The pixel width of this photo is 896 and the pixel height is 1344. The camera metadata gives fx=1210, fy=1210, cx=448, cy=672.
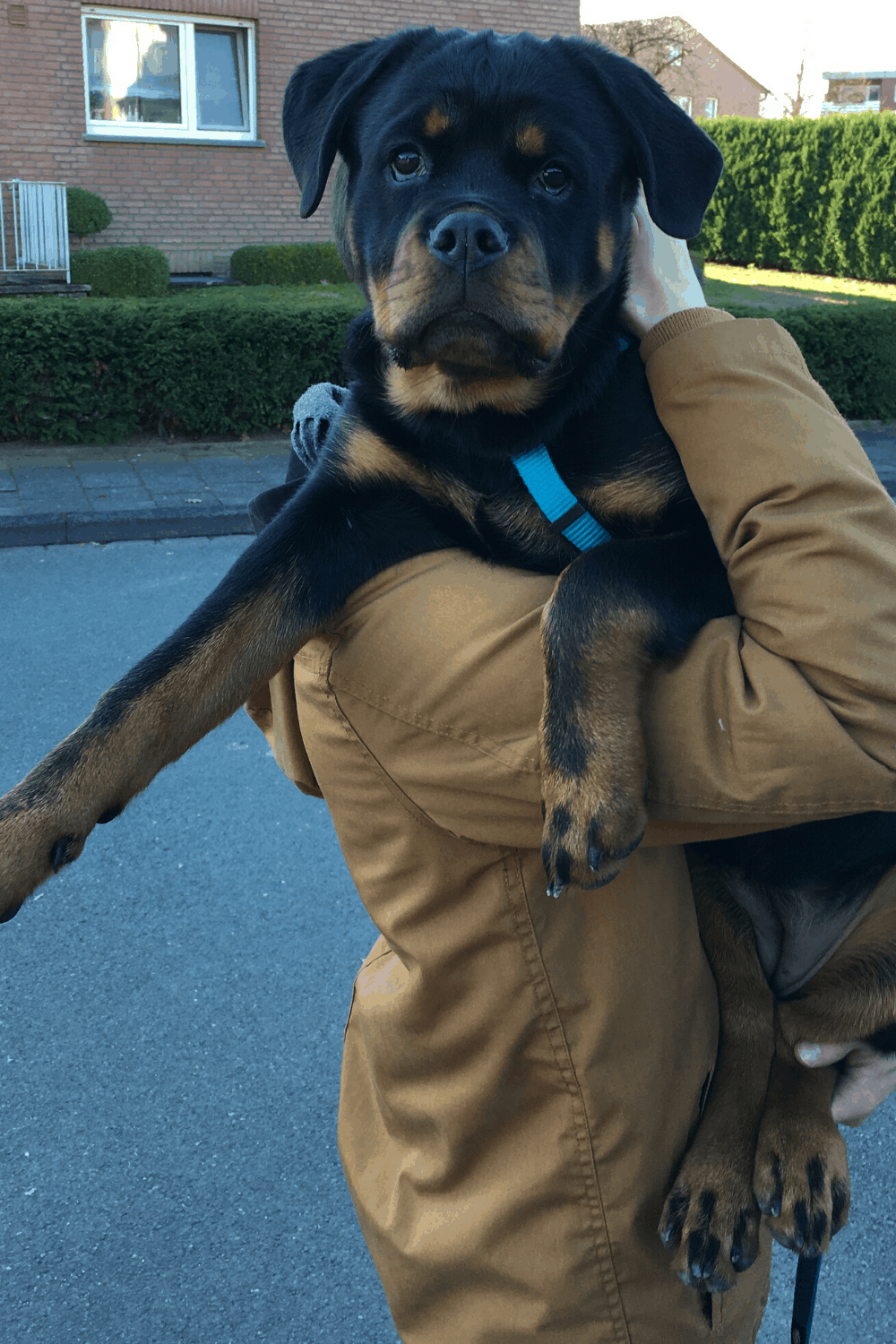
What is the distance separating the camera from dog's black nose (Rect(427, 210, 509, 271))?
166 cm

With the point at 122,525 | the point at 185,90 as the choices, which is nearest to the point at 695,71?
the point at 185,90

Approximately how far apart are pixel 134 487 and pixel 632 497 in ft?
23.2

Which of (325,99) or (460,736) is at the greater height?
(325,99)

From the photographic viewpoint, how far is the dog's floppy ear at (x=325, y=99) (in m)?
1.92

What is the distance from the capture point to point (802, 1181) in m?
1.76

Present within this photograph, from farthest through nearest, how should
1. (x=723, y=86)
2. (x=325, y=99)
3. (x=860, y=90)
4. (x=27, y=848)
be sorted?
(x=860, y=90) < (x=723, y=86) < (x=325, y=99) < (x=27, y=848)

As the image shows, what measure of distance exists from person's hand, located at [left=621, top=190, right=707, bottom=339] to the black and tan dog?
0.13 feet

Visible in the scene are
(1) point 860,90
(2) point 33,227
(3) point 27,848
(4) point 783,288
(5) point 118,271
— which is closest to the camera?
(3) point 27,848

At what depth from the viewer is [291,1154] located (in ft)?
9.16

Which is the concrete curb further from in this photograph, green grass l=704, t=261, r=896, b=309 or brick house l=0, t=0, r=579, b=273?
green grass l=704, t=261, r=896, b=309

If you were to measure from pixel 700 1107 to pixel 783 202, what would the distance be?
79.9 feet

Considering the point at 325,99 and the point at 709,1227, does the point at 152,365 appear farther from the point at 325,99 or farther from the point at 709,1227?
the point at 709,1227

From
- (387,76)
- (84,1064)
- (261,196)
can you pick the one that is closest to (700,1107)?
(387,76)

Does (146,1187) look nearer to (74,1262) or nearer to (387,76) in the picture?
(74,1262)
